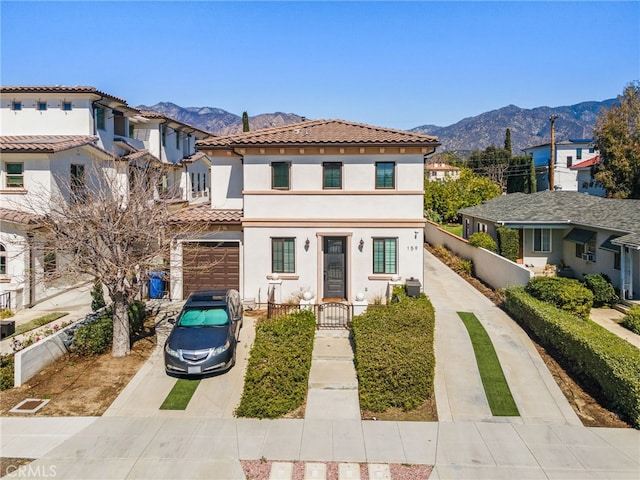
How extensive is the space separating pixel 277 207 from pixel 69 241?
7548 mm

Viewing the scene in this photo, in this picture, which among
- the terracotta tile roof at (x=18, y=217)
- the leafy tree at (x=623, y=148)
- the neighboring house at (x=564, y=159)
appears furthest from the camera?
the neighboring house at (x=564, y=159)

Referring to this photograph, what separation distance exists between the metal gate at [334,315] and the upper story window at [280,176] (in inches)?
190

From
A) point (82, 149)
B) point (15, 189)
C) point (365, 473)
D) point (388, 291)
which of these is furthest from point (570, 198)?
point (15, 189)

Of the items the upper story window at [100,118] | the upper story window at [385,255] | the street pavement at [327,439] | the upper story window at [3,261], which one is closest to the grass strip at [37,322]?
the upper story window at [3,261]

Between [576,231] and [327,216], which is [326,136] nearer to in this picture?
[327,216]

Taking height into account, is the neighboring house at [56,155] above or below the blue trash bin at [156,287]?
above

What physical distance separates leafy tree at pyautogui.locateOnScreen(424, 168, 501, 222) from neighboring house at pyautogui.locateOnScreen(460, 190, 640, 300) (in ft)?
38.7

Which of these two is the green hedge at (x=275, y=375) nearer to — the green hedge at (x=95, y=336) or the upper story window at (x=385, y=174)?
the green hedge at (x=95, y=336)

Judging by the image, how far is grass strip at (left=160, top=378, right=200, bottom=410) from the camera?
1113 cm

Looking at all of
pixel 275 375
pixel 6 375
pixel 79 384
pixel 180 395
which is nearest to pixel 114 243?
pixel 79 384

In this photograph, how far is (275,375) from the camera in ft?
36.0

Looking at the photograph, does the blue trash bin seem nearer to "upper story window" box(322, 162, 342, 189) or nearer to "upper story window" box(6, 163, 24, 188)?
"upper story window" box(322, 162, 342, 189)

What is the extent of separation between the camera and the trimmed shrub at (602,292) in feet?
59.8

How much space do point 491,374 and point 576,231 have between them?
13745 mm
